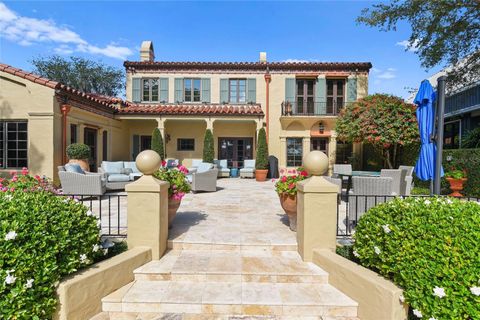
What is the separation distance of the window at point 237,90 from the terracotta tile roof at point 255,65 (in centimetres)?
81

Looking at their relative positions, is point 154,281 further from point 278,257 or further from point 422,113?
point 422,113

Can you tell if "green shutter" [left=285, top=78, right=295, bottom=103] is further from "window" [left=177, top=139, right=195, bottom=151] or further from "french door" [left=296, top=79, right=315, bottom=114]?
"window" [left=177, top=139, right=195, bottom=151]

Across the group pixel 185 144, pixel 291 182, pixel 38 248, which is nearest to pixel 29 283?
pixel 38 248

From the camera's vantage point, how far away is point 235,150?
1503 centimetres

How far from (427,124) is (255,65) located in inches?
445

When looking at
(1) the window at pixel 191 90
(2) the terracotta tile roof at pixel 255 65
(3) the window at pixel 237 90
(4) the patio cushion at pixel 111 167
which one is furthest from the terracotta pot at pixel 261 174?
(2) the terracotta tile roof at pixel 255 65

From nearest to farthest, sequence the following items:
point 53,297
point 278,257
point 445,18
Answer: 1. point 53,297
2. point 278,257
3. point 445,18

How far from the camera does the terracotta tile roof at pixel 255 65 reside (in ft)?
46.6

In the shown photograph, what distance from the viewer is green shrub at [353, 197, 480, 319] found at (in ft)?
6.11

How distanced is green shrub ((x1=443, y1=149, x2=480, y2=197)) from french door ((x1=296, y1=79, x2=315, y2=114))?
7.64 m

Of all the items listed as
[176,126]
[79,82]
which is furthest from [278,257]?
[79,82]

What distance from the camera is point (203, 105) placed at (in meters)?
14.6

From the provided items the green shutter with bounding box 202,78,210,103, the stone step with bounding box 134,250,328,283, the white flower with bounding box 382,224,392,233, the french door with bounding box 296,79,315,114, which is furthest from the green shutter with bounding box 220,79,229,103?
the white flower with bounding box 382,224,392,233

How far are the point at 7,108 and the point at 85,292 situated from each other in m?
9.57
